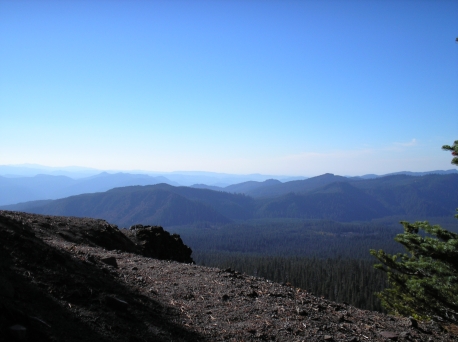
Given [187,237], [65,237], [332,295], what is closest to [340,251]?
[187,237]

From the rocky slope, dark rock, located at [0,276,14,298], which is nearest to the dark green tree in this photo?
the rocky slope

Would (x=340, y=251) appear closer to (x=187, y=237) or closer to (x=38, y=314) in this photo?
(x=187, y=237)

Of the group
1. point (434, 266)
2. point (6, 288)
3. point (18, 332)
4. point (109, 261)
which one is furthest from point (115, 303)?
point (434, 266)

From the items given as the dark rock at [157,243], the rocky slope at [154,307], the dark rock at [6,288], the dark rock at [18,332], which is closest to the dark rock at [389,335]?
the rocky slope at [154,307]

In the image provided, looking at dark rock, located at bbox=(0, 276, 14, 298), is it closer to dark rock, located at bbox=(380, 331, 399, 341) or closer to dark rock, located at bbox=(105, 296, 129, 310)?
dark rock, located at bbox=(105, 296, 129, 310)

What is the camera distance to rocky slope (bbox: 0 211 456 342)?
5.61 metres

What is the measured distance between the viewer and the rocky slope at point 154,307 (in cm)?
561

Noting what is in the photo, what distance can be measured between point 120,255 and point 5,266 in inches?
263

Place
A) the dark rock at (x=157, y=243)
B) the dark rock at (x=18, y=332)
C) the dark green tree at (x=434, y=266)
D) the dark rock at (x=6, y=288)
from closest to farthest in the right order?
the dark rock at (x=18, y=332) < the dark rock at (x=6, y=288) < the dark green tree at (x=434, y=266) < the dark rock at (x=157, y=243)

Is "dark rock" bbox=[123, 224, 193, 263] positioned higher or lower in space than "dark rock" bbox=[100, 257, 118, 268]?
lower

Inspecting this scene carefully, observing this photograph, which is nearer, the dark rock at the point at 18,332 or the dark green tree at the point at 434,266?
the dark rock at the point at 18,332

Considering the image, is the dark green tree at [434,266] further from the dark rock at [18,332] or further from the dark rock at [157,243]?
the dark rock at [157,243]

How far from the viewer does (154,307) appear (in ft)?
25.1

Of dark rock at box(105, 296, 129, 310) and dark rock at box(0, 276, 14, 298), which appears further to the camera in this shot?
dark rock at box(105, 296, 129, 310)
